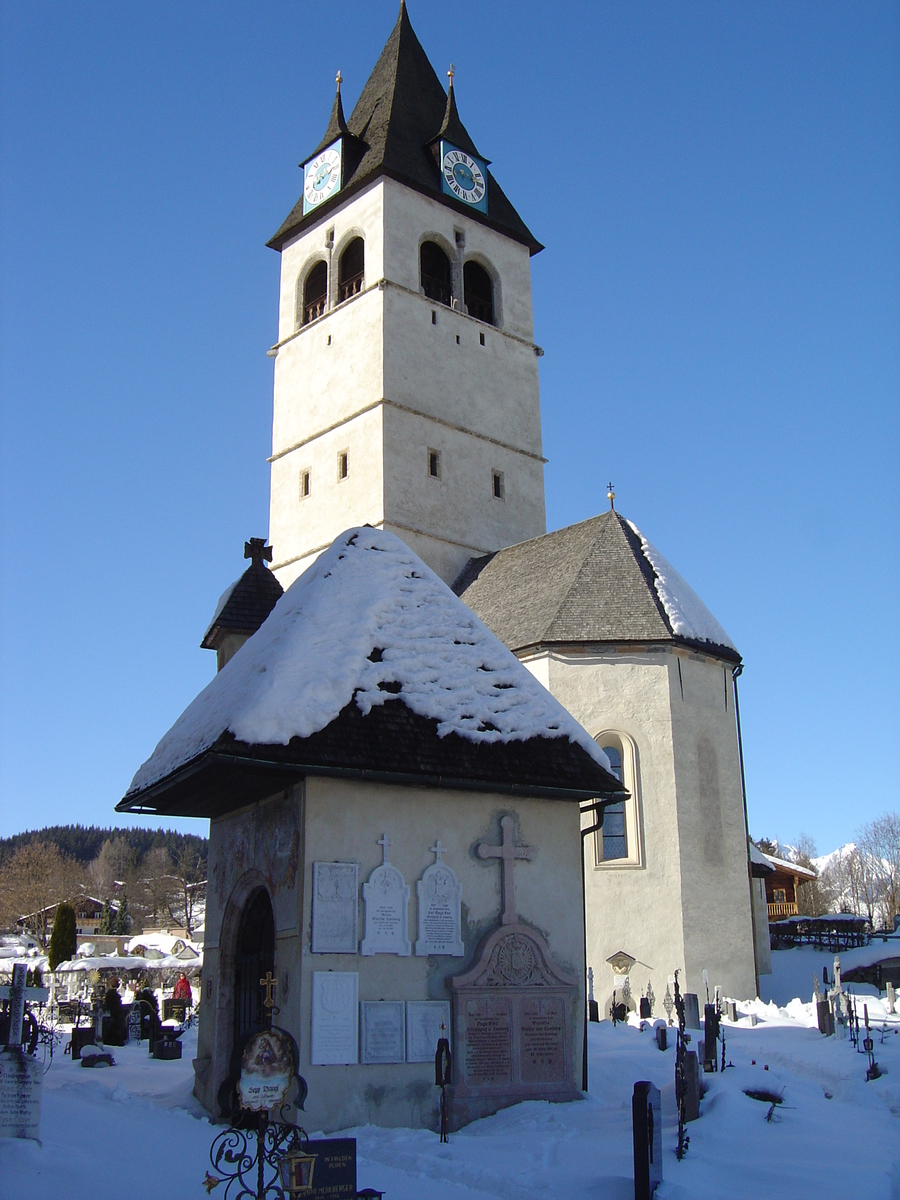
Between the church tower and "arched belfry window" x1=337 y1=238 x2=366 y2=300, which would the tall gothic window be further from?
"arched belfry window" x1=337 y1=238 x2=366 y2=300

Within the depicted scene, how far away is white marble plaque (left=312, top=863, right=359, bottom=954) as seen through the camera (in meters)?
11.2

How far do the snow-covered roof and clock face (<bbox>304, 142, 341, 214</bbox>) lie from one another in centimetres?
2446

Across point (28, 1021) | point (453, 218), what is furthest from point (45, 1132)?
point (453, 218)

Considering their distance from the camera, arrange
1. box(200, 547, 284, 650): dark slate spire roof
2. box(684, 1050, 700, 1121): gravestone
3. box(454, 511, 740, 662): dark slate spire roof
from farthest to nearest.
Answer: box(454, 511, 740, 662): dark slate spire roof
box(200, 547, 284, 650): dark slate spire roof
box(684, 1050, 700, 1121): gravestone

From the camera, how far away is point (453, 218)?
117 feet

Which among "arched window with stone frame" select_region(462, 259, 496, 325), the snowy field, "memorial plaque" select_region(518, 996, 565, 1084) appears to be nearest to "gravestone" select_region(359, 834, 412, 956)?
the snowy field

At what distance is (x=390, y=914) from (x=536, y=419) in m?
25.4

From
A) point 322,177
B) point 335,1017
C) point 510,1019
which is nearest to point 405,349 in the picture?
point 322,177

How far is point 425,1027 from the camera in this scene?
11.6 metres

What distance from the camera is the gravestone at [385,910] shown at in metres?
11.5

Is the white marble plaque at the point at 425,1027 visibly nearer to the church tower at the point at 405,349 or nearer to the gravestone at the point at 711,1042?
the gravestone at the point at 711,1042

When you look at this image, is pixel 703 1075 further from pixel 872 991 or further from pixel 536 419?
pixel 536 419

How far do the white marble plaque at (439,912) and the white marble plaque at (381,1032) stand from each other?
0.65 metres

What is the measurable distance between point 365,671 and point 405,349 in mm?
21377
